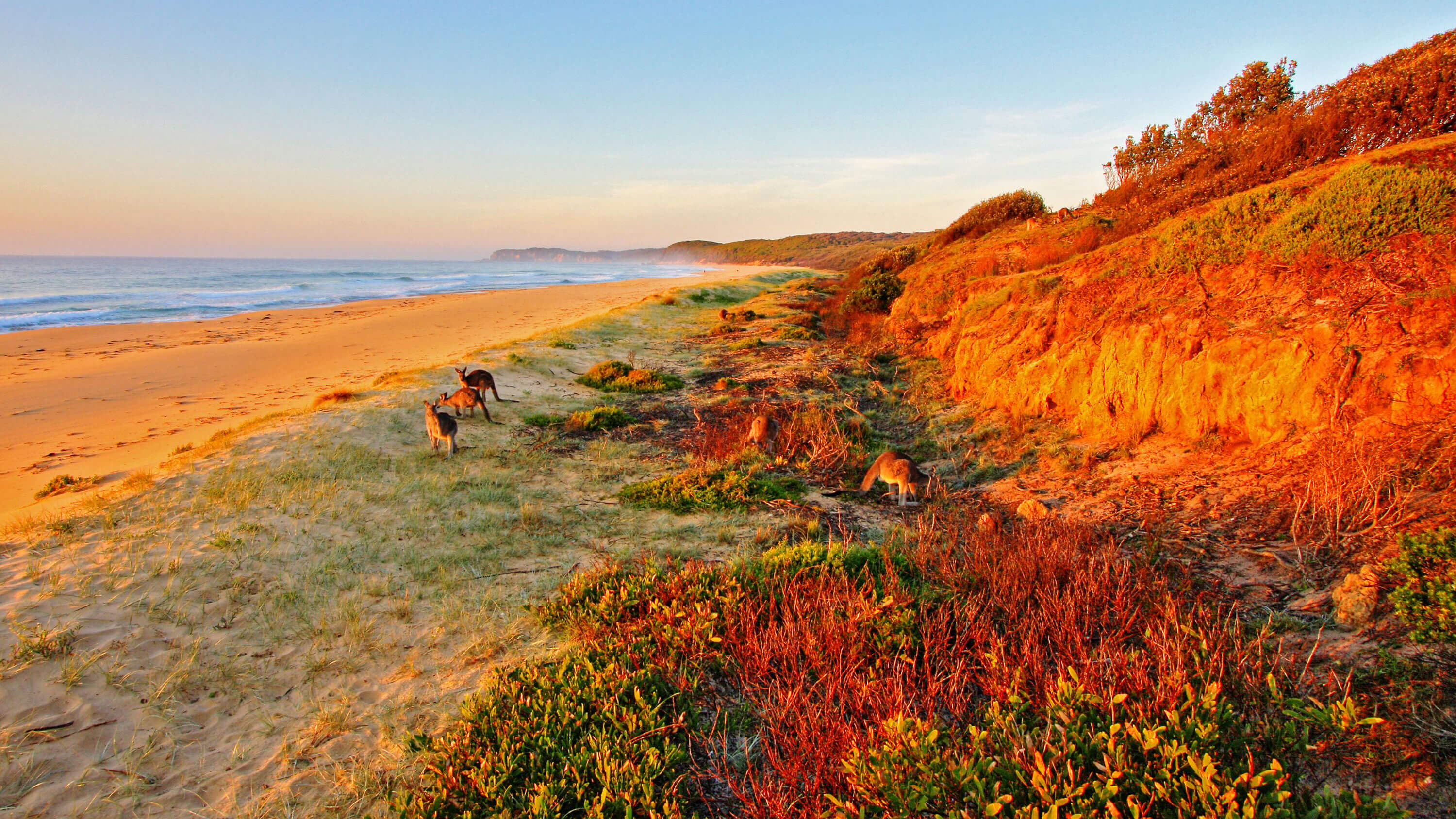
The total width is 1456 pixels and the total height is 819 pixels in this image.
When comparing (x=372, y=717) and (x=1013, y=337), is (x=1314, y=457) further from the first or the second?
(x=372, y=717)

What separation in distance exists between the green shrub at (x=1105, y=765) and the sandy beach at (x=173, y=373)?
9359mm

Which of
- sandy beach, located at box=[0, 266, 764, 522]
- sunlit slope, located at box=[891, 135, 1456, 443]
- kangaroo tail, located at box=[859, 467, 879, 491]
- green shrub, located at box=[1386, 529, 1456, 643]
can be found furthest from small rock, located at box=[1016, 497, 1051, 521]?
sandy beach, located at box=[0, 266, 764, 522]

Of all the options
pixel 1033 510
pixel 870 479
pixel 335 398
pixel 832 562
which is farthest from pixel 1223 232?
pixel 335 398

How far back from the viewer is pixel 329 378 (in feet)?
51.6

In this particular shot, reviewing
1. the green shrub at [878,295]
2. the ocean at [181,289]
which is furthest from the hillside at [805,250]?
the green shrub at [878,295]

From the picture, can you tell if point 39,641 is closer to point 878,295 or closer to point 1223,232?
point 1223,232

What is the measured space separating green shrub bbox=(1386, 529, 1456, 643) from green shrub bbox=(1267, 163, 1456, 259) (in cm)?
495

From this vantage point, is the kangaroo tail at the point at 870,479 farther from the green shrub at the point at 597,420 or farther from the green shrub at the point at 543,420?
the green shrub at the point at 543,420

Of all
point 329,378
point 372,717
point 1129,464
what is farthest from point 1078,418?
point 329,378

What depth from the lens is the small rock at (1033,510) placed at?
6.18 metres

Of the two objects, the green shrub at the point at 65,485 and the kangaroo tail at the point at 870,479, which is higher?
the kangaroo tail at the point at 870,479

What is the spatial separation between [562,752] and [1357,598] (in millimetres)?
4908

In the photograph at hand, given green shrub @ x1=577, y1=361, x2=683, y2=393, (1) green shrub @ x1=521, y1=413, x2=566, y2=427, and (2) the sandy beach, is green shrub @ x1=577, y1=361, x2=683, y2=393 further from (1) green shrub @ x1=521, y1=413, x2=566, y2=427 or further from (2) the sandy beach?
(2) the sandy beach

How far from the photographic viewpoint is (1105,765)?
7.89ft
